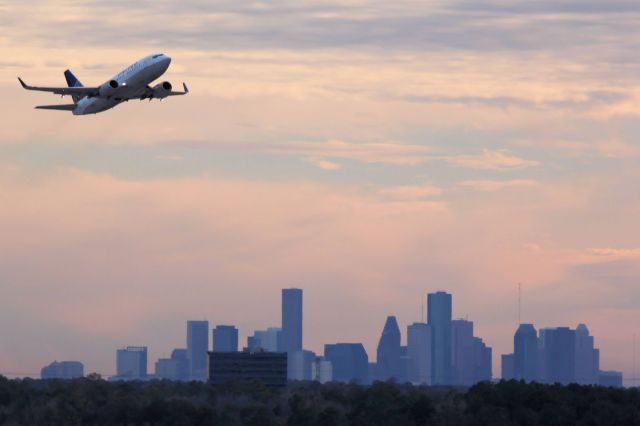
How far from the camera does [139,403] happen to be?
167750 millimetres

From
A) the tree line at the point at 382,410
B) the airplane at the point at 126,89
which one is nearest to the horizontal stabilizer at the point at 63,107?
the airplane at the point at 126,89

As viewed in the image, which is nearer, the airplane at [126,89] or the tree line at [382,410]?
the tree line at [382,410]

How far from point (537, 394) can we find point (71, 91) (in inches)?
2450

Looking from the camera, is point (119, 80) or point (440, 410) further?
point (119, 80)

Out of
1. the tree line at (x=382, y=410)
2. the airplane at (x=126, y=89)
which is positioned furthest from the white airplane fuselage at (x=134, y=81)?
the tree line at (x=382, y=410)

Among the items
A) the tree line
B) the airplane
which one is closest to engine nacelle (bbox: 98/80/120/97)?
the airplane

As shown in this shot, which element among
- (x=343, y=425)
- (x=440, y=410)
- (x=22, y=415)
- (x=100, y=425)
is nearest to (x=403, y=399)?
(x=440, y=410)

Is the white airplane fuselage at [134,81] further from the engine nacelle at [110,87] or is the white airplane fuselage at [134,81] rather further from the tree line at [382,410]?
the tree line at [382,410]

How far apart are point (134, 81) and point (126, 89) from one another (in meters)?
2.07

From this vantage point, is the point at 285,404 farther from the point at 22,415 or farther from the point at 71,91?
the point at 71,91

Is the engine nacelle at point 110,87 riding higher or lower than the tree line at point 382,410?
higher

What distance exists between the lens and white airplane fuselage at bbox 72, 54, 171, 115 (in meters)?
170

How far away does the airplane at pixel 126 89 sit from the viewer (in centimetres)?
17012

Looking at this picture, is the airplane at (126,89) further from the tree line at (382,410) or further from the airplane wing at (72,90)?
the tree line at (382,410)
